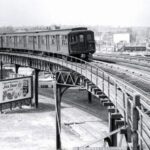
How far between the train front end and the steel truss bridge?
99 cm

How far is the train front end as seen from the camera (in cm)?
3036

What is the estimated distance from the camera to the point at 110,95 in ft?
48.3

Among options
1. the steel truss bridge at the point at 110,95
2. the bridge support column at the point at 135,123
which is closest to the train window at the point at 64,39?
the steel truss bridge at the point at 110,95

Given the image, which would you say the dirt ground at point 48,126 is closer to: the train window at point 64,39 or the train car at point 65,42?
the train car at point 65,42

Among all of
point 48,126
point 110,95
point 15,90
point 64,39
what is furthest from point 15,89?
point 110,95

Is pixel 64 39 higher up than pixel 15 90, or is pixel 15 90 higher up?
pixel 64 39

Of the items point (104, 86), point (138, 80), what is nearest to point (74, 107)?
point (138, 80)

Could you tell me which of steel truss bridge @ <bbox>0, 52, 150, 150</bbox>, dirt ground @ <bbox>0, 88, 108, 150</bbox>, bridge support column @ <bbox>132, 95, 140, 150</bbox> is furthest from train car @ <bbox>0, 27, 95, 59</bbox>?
Result: bridge support column @ <bbox>132, 95, 140, 150</bbox>

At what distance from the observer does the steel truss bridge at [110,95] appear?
28.8 ft

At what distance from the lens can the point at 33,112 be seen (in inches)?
1505

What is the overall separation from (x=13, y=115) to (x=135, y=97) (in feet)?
98.4

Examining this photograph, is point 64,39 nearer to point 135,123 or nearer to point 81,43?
point 81,43

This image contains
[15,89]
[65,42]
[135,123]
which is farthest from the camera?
[15,89]

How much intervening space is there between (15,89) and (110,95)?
25402mm
